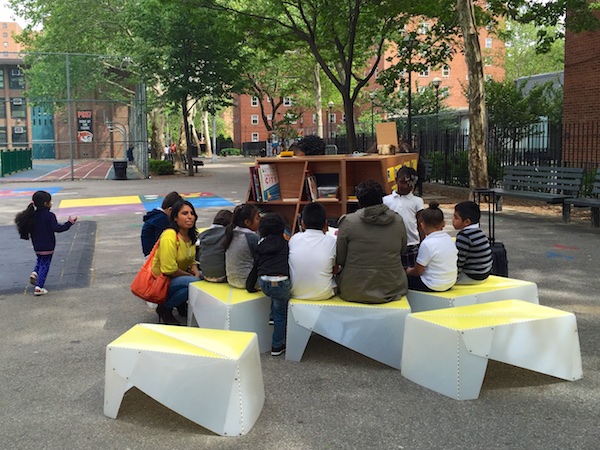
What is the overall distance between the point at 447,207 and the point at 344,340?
38.6 feet

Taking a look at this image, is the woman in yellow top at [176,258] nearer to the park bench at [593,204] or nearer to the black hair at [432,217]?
the black hair at [432,217]

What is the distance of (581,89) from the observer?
2139cm

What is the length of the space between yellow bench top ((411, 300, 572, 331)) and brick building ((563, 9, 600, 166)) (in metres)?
16.6

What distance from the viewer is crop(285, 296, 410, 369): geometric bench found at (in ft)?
17.0

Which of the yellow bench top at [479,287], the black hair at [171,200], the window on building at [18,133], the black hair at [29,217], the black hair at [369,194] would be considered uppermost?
the window on building at [18,133]

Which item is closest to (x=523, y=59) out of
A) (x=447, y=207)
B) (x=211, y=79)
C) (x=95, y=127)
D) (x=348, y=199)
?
(x=95, y=127)

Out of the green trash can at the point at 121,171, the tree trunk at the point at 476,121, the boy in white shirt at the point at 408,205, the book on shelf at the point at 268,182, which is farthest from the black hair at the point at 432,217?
the green trash can at the point at 121,171

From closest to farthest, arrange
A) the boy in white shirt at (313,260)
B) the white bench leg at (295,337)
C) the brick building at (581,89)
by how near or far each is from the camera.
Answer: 1. the white bench leg at (295,337)
2. the boy in white shirt at (313,260)
3. the brick building at (581,89)

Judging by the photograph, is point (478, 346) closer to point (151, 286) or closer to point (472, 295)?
point (472, 295)

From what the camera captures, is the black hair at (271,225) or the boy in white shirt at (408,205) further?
the boy in white shirt at (408,205)

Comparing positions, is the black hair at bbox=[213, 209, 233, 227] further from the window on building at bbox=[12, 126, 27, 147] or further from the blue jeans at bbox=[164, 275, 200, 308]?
the window on building at bbox=[12, 126, 27, 147]

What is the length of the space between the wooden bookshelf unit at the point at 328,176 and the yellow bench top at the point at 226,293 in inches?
99.4

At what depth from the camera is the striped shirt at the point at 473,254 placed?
599 centimetres

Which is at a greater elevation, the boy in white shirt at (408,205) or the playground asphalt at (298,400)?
the boy in white shirt at (408,205)
